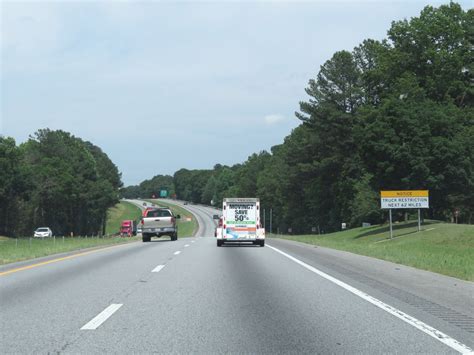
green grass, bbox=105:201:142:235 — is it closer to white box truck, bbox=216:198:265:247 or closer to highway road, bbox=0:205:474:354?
white box truck, bbox=216:198:265:247

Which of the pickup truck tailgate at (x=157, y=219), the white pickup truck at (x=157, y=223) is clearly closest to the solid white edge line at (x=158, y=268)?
the white pickup truck at (x=157, y=223)

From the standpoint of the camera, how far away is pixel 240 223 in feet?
109

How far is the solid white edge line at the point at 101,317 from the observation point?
8367 millimetres

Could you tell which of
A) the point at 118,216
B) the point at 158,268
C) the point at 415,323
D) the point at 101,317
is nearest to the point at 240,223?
the point at 158,268

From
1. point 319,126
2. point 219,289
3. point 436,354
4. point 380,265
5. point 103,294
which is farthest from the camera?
point 319,126

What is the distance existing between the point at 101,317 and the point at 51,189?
91755 millimetres

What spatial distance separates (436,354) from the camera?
22.4 feet

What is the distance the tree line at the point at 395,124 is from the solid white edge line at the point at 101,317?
140ft

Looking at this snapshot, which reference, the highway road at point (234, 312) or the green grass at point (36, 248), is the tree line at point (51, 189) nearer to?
the green grass at point (36, 248)

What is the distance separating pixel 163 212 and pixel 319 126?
41.8m

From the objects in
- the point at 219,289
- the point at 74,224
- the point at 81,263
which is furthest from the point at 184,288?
the point at 74,224

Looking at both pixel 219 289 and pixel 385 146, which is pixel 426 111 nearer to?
pixel 385 146

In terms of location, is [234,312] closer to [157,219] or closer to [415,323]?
[415,323]

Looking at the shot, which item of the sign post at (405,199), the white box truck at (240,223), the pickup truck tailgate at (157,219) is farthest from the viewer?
the sign post at (405,199)
